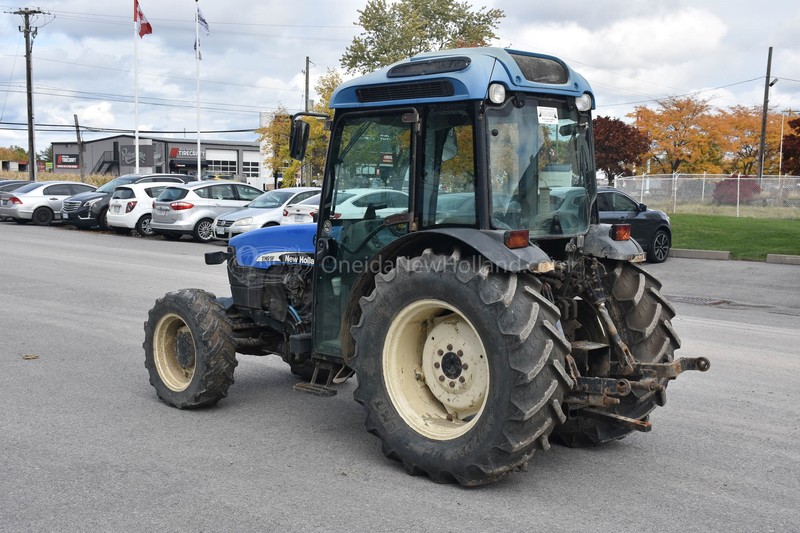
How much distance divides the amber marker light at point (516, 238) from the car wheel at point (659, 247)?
50.9 feet

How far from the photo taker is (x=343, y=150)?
552 centimetres

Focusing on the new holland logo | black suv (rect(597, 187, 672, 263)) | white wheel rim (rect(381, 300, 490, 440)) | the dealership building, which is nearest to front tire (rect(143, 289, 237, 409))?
the new holland logo

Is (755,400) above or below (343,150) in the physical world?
below

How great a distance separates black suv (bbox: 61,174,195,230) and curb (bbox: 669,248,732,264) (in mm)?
16559

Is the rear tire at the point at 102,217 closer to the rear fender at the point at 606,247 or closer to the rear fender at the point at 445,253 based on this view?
the rear fender at the point at 445,253

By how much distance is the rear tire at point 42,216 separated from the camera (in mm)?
30359

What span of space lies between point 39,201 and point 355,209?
2816 cm

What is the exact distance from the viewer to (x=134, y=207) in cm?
2505

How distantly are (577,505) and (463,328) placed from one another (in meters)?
1.16

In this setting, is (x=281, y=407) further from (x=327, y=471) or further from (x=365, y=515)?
(x=365, y=515)

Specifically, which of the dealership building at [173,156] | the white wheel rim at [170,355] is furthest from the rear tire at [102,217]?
the dealership building at [173,156]

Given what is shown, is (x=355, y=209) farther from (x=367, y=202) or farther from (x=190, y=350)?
(x=190, y=350)

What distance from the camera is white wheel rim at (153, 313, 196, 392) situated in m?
6.36

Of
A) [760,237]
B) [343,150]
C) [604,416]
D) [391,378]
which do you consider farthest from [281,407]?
[760,237]
